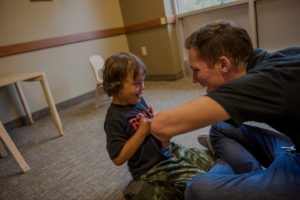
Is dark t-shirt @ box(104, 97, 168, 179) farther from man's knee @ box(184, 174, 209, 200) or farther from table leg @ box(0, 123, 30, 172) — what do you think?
table leg @ box(0, 123, 30, 172)

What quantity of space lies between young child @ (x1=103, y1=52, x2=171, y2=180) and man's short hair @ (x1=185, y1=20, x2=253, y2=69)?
0.30 metres

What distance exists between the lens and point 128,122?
2.93 ft

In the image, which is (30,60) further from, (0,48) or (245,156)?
(245,156)

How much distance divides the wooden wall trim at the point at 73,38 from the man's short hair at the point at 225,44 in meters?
2.11

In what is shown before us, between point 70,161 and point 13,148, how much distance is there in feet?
1.21

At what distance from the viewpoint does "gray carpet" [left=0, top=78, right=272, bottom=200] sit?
117cm

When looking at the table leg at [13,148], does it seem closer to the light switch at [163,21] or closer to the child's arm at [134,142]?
the child's arm at [134,142]

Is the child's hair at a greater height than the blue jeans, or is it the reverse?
the child's hair

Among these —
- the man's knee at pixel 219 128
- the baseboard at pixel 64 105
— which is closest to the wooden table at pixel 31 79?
the baseboard at pixel 64 105

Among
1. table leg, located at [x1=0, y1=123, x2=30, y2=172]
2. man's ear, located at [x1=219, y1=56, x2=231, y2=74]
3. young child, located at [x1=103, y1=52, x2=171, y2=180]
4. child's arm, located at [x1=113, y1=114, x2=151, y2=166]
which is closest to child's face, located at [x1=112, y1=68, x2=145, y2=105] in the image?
young child, located at [x1=103, y1=52, x2=171, y2=180]

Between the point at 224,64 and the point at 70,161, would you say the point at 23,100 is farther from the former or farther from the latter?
the point at 224,64

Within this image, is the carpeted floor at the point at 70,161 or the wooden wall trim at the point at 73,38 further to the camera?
the wooden wall trim at the point at 73,38

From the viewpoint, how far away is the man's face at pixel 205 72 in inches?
30.1

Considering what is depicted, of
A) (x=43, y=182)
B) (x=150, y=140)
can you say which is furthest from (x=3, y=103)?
(x=150, y=140)
